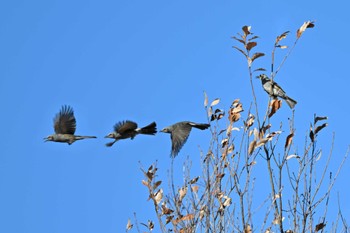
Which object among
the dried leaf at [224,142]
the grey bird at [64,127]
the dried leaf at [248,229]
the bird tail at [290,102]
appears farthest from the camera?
the grey bird at [64,127]

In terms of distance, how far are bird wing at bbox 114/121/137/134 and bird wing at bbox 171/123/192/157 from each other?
609 millimetres

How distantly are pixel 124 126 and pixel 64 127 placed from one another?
69.0 inches

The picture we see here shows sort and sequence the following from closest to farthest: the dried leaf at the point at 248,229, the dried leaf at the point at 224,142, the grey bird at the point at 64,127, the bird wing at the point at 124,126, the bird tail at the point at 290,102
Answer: the dried leaf at the point at 248,229, the dried leaf at the point at 224,142, the bird tail at the point at 290,102, the bird wing at the point at 124,126, the grey bird at the point at 64,127

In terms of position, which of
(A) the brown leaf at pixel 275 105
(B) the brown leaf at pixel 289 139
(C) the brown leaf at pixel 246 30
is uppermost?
(C) the brown leaf at pixel 246 30

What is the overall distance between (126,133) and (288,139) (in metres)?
4.39

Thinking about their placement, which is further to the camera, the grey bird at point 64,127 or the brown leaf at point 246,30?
the grey bird at point 64,127

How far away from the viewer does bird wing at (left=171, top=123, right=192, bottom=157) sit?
393 inches

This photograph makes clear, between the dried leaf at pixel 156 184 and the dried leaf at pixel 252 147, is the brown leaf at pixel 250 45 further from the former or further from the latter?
the dried leaf at pixel 156 184

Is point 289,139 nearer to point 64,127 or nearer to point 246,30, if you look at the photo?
point 246,30

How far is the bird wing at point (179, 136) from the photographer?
9.99 m

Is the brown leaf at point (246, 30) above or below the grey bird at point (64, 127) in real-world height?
below

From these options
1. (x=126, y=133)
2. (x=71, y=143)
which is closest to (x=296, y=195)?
(x=126, y=133)

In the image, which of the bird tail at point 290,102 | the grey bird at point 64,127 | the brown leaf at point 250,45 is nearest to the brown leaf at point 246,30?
the brown leaf at point 250,45

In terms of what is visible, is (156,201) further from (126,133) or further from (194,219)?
(126,133)
